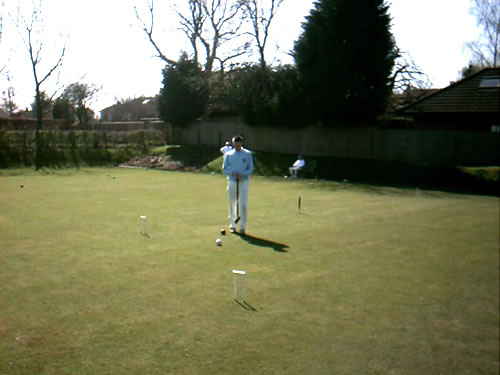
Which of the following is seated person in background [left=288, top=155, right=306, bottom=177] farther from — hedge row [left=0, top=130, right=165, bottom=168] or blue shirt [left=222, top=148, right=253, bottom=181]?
blue shirt [left=222, top=148, right=253, bottom=181]

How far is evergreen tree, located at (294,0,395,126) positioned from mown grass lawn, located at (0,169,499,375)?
1663 cm

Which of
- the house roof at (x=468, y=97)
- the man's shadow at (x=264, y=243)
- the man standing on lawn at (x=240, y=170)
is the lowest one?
the man's shadow at (x=264, y=243)

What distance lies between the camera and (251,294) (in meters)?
6.81

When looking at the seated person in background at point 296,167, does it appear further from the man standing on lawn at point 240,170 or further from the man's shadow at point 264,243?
the man's shadow at point 264,243

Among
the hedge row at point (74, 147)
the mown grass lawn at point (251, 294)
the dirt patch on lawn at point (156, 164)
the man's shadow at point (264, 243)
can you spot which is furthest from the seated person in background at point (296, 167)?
the man's shadow at point (264, 243)

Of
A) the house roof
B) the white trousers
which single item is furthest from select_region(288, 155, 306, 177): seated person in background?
the white trousers

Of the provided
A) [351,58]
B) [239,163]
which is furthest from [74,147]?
[239,163]

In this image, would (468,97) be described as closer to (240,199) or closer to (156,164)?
(156,164)

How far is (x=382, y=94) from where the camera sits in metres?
29.0

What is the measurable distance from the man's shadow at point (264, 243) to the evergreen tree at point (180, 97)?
3309 centimetres

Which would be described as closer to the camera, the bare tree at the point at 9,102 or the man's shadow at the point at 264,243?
the man's shadow at the point at 264,243

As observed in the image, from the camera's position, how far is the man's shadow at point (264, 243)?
9.74m

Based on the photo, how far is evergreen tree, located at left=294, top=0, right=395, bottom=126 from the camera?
94.8ft

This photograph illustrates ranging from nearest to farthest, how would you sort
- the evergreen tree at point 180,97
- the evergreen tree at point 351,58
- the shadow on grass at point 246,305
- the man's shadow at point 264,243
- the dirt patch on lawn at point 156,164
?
the shadow on grass at point 246,305 → the man's shadow at point 264,243 → the evergreen tree at point 351,58 → the dirt patch on lawn at point 156,164 → the evergreen tree at point 180,97
